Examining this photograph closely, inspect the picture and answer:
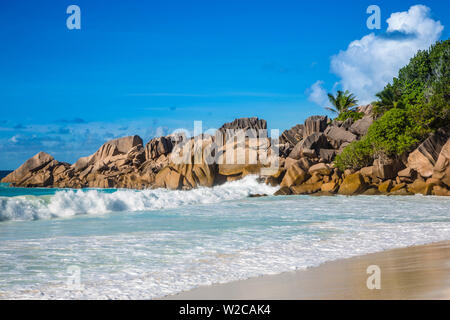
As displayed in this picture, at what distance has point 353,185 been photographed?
25250 mm

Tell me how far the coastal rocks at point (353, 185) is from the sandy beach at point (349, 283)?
18370 millimetres

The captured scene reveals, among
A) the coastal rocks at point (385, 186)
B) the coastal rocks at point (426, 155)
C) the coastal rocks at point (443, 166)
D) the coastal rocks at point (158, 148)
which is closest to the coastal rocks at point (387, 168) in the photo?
the coastal rocks at point (385, 186)

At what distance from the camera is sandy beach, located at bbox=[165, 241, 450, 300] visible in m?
4.93

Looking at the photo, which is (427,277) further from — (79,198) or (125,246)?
(79,198)

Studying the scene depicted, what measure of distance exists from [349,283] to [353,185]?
67.9 ft

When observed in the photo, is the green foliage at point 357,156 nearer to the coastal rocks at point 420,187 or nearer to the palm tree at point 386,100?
the coastal rocks at point 420,187

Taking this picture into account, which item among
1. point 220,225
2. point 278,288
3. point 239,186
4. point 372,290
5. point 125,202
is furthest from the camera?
point 239,186

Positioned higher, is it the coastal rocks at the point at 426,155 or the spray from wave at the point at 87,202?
the coastal rocks at the point at 426,155

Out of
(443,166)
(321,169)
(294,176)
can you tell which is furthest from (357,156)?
(443,166)

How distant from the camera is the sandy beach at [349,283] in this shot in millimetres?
4930

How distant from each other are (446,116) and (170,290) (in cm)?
2740

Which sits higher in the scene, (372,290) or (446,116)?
(446,116)

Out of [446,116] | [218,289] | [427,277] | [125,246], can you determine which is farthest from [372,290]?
[446,116]

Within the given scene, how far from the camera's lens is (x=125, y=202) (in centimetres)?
2066
